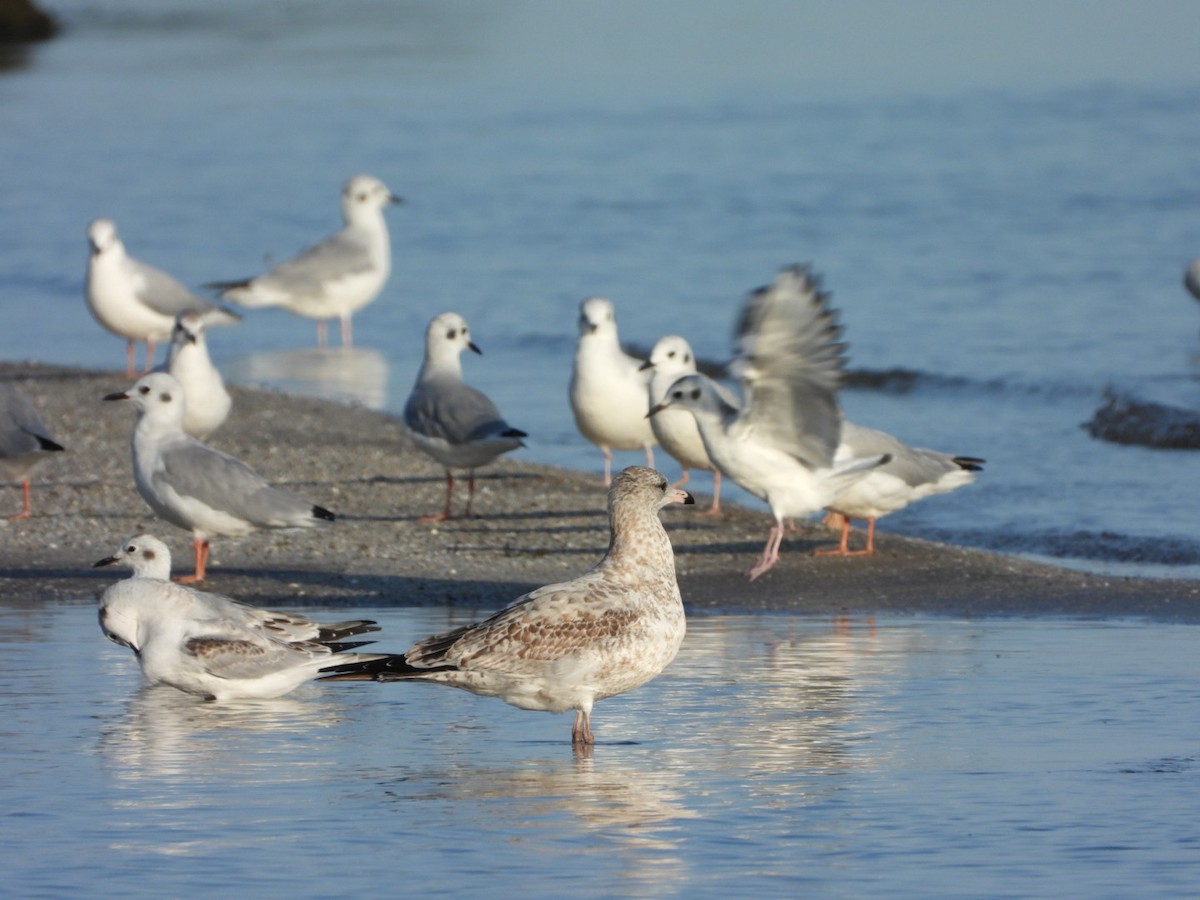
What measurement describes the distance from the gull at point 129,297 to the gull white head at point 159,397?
6300 millimetres

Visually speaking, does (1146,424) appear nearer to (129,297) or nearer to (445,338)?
(445,338)

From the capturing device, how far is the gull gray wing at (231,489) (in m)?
9.60

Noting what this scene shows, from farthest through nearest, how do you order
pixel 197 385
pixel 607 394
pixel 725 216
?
pixel 725 216
pixel 607 394
pixel 197 385

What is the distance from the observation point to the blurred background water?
16.8 metres

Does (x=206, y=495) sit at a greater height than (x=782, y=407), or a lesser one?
lesser

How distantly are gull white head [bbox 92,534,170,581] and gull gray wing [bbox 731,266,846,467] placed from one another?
3.02m

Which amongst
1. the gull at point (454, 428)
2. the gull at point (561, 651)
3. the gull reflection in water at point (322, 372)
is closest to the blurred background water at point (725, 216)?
the gull reflection in water at point (322, 372)

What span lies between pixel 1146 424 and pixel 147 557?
9450mm

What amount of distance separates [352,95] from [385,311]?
80.0 feet

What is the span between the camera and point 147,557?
7969 millimetres

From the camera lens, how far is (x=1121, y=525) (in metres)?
11.9

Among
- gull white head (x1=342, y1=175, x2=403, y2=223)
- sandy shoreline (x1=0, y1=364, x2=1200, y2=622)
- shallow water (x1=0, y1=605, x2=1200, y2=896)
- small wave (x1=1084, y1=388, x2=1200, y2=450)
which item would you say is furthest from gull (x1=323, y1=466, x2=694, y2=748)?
gull white head (x1=342, y1=175, x2=403, y2=223)

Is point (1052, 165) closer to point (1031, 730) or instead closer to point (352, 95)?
point (352, 95)

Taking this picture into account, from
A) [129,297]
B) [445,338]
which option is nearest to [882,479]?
[445,338]
